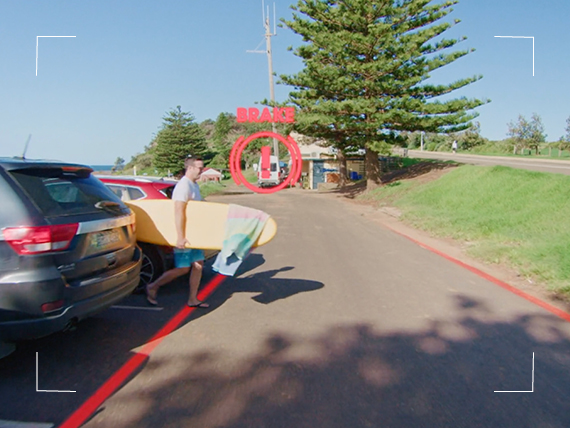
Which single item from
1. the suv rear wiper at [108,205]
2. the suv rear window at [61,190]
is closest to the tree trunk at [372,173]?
the suv rear wiper at [108,205]

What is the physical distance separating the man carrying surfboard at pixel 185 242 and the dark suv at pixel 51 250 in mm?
833

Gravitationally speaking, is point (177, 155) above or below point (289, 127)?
below

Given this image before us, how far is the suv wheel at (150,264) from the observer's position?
586cm

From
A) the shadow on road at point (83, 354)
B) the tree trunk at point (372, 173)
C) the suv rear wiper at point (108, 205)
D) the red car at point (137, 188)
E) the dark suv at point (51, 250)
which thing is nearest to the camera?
the shadow on road at point (83, 354)

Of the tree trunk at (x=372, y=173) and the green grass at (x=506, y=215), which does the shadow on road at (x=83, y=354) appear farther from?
the tree trunk at (x=372, y=173)

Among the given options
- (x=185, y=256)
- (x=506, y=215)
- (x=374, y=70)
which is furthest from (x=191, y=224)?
(x=374, y=70)

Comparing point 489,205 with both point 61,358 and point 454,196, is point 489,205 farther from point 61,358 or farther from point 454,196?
point 61,358

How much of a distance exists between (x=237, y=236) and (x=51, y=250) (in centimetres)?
207

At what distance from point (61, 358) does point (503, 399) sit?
3698 mm

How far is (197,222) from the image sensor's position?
201 inches

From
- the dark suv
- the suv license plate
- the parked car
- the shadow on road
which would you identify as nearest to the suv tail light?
the dark suv

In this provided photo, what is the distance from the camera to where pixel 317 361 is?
3824 millimetres

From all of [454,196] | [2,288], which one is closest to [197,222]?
[2,288]

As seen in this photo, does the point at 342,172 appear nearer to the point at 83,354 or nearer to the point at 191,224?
the point at 191,224
